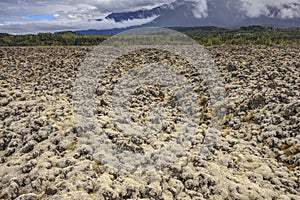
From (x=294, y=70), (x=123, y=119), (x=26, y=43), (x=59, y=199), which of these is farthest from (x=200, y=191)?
(x=26, y=43)

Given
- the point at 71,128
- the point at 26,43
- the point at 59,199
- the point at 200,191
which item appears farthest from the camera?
the point at 26,43

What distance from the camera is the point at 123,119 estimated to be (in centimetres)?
1030

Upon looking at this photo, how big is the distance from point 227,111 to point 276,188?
17.0ft

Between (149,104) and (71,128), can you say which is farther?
(149,104)

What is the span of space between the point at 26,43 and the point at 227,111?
4322 cm

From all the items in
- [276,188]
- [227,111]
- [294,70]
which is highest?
[294,70]

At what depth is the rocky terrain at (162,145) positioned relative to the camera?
254 inches

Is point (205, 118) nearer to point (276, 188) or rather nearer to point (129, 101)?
point (129, 101)

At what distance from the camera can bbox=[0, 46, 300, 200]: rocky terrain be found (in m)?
6.46

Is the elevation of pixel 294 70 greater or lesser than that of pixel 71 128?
greater

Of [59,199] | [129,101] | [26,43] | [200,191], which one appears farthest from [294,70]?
[26,43]

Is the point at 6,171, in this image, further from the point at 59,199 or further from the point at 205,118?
the point at 205,118

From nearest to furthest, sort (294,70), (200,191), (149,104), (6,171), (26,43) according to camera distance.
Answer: (200,191), (6,171), (149,104), (294,70), (26,43)

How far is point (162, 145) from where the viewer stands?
877 centimetres
